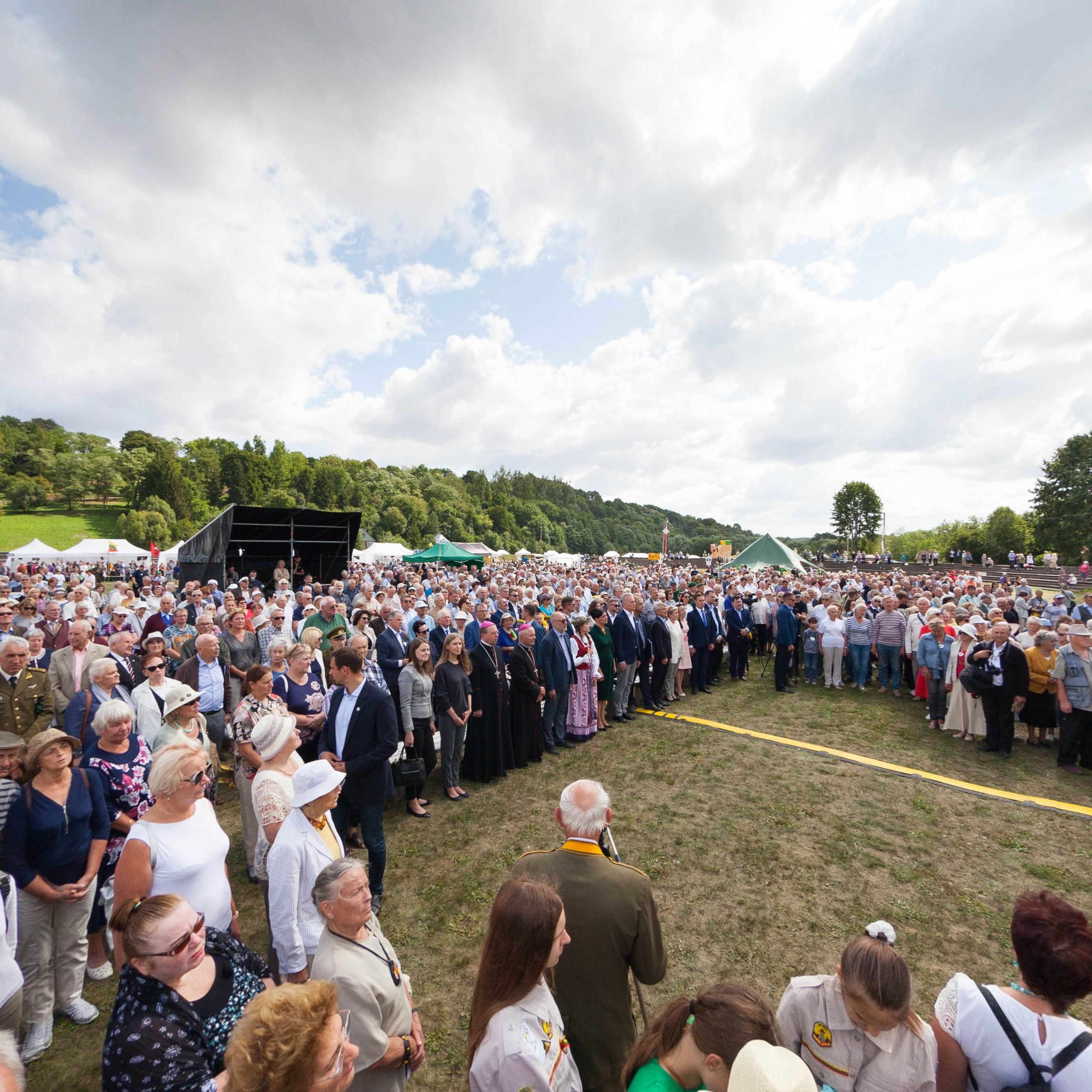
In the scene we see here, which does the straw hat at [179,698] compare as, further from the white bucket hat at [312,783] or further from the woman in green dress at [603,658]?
the woman in green dress at [603,658]

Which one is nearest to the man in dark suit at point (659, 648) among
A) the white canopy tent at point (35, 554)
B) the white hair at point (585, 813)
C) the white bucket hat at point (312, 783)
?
the white hair at point (585, 813)

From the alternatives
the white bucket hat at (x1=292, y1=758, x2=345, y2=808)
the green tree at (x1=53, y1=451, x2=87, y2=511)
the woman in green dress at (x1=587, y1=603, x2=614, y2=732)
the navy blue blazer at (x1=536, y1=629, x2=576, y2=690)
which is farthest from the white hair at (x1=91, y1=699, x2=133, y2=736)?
the green tree at (x1=53, y1=451, x2=87, y2=511)

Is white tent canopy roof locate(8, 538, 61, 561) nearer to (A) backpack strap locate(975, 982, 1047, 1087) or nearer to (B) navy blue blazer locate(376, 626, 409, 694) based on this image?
(B) navy blue blazer locate(376, 626, 409, 694)

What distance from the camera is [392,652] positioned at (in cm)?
652

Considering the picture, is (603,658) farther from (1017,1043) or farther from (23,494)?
(23,494)

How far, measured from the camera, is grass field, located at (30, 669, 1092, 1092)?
3.38 m

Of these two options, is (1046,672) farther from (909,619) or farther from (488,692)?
(488,692)

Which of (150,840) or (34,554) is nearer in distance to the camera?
(150,840)

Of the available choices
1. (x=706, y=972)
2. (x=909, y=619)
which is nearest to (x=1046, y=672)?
(x=909, y=619)

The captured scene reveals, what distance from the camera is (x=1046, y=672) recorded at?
6930 mm

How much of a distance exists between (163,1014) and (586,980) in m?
1.46

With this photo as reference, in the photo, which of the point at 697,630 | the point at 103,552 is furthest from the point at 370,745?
the point at 103,552

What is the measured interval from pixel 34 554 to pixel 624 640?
1577 inches

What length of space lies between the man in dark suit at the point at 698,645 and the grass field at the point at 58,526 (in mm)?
66546
